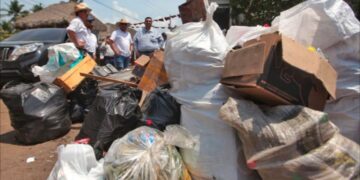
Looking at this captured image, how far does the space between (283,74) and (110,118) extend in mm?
1542

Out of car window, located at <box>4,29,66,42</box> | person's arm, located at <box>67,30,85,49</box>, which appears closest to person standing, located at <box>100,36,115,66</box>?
car window, located at <box>4,29,66,42</box>

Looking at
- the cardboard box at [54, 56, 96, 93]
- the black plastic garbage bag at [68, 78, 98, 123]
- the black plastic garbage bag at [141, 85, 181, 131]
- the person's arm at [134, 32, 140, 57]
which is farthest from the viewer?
the person's arm at [134, 32, 140, 57]

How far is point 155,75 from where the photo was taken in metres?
3.68

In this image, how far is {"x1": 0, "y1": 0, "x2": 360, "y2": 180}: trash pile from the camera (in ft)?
6.53

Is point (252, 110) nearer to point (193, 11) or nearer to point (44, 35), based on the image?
point (193, 11)

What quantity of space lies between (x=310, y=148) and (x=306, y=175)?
0.14 metres

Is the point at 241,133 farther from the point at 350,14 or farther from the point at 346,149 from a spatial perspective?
the point at 350,14

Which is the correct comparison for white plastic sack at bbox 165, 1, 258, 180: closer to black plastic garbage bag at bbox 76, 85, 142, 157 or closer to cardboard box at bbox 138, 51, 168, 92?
black plastic garbage bag at bbox 76, 85, 142, 157

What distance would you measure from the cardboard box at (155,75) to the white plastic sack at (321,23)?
133 cm

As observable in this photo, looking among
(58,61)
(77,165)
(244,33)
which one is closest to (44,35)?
(58,61)

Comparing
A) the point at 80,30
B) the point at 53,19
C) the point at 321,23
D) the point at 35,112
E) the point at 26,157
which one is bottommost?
the point at 53,19

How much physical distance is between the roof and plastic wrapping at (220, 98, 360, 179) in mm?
19435

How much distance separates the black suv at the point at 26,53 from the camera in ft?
21.7

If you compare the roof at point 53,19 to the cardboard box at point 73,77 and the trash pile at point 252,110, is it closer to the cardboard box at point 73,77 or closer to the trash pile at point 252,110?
the cardboard box at point 73,77
